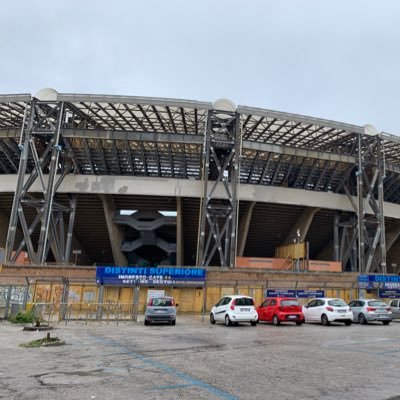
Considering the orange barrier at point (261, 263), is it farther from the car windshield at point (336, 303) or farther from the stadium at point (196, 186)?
the car windshield at point (336, 303)

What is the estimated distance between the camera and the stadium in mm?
29922

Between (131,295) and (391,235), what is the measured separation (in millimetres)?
30963

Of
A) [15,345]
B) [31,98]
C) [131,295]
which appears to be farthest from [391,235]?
[15,345]

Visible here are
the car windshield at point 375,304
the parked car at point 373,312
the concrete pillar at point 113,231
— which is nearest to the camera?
the parked car at point 373,312

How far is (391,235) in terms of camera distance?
137 ft

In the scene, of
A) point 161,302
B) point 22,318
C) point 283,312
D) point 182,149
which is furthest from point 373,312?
point 182,149

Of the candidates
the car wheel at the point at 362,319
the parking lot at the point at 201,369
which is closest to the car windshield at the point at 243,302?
the parking lot at the point at 201,369

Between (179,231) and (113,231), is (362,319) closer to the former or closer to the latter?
(179,231)

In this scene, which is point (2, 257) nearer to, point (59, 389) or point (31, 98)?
point (31, 98)

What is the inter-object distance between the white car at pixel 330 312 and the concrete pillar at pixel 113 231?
21696 millimetres

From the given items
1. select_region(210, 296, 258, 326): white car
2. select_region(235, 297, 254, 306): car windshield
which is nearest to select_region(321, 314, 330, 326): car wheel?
select_region(210, 296, 258, 326): white car

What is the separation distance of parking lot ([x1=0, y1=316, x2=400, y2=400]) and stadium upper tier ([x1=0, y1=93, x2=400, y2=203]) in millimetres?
21646

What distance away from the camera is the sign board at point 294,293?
2381 cm

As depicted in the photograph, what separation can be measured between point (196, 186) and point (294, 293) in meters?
13.0
